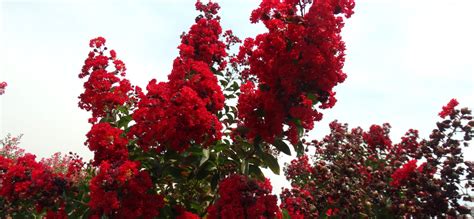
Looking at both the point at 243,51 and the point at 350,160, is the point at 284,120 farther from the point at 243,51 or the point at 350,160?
the point at 350,160

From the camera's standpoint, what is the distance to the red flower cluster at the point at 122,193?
3.95 m

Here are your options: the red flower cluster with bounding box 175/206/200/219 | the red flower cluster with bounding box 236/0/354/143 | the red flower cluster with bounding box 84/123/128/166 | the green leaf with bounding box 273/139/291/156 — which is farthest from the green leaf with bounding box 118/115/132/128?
the green leaf with bounding box 273/139/291/156

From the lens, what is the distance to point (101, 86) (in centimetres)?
558

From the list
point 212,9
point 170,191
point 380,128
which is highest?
point 212,9

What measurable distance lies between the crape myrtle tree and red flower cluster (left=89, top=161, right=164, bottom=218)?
1 cm

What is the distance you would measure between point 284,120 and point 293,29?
99cm

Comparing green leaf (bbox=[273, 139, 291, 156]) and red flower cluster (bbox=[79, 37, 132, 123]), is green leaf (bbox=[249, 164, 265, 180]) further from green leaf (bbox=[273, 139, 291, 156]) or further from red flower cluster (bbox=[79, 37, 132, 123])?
red flower cluster (bbox=[79, 37, 132, 123])

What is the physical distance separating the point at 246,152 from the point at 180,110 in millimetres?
1150

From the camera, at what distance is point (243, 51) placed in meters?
4.53

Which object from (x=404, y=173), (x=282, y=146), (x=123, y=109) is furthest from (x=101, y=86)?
(x=404, y=173)

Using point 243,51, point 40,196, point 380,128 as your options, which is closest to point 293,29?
point 243,51

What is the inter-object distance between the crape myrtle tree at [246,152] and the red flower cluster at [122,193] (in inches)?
0.4

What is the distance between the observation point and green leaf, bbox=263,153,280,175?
15.3 feet

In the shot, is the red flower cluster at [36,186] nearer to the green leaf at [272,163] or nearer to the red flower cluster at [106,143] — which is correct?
the red flower cluster at [106,143]
